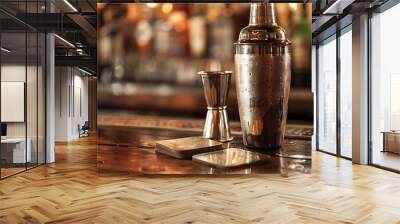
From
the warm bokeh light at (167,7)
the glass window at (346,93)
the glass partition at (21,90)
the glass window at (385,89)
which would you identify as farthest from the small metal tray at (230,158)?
the glass window at (346,93)

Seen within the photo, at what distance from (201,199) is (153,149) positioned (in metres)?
2.56

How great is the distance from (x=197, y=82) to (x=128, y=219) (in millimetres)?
2046

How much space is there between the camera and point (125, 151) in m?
1.64

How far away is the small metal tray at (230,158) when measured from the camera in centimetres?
146

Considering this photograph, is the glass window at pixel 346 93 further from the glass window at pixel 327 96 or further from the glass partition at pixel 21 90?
the glass partition at pixel 21 90

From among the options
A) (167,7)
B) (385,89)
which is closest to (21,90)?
(167,7)

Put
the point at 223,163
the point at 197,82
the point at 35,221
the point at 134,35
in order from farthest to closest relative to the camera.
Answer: the point at 35,221 → the point at 134,35 → the point at 197,82 → the point at 223,163

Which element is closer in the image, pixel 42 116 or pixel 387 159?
pixel 387 159

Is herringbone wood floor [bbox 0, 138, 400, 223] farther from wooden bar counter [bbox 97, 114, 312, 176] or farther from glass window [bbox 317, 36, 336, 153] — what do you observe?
glass window [bbox 317, 36, 336, 153]

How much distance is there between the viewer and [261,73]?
1.43 meters

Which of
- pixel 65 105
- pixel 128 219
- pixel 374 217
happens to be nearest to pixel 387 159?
pixel 374 217

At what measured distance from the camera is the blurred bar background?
162 cm

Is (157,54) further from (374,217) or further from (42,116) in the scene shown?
(42,116)

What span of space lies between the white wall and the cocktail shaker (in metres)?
12.2
